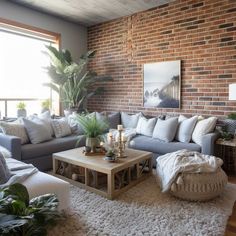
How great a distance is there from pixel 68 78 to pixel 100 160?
2.42m

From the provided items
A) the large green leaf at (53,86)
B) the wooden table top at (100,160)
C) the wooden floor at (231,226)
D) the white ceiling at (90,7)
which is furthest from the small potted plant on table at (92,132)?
the white ceiling at (90,7)

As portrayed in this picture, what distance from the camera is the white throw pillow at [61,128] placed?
401cm

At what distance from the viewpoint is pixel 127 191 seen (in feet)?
9.17

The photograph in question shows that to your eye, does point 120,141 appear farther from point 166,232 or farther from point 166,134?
point 166,232

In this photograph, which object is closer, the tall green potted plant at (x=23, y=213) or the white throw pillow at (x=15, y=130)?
the tall green potted plant at (x=23, y=213)

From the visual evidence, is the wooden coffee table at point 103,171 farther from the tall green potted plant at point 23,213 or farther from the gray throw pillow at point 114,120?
the gray throw pillow at point 114,120

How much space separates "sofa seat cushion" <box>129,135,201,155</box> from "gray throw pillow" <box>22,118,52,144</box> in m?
1.38

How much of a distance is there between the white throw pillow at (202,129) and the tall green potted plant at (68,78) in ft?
7.22

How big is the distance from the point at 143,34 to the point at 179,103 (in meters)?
1.56

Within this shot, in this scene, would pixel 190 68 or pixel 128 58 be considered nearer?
pixel 190 68

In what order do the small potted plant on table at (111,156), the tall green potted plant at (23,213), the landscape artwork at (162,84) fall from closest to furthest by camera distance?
1. the tall green potted plant at (23,213)
2. the small potted plant on table at (111,156)
3. the landscape artwork at (162,84)

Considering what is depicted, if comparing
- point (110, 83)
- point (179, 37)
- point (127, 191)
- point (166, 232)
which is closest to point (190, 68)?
point (179, 37)

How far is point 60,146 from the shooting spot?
3721 millimetres

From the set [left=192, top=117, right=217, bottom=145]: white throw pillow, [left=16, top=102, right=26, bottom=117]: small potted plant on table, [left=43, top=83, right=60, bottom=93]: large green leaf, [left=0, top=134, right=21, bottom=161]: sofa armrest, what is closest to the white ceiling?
[left=43, top=83, right=60, bottom=93]: large green leaf
